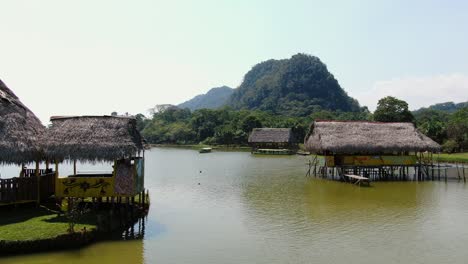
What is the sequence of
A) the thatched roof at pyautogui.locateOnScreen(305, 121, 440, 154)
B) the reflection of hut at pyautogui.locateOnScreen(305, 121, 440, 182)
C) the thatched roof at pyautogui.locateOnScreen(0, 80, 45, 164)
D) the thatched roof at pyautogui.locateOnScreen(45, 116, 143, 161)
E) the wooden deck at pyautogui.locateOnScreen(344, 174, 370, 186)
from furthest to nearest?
the reflection of hut at pyautogui.locateOnScreen(305, 121, 440, 182) → the thatched roof at pyautogui.locateOnScreen(305, 121, 440, 154) → the wooden deck at pyautogui.locateOnScreen(344, 174, 370, 186) → the thatched roof at pyautogui.locateOnScreen(45, 116, 143, 161) → the thatched roof at pyautogui.locateOnScreen(0, 80, 45, 164)

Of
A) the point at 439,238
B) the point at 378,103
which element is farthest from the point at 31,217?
the point at 378,103

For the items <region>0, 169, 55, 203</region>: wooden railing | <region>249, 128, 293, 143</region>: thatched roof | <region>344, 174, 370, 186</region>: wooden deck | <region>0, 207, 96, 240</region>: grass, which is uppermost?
<region>249, 128, 293, 143</region>: thatched roof

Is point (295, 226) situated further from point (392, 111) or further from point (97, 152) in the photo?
point (392, 111)

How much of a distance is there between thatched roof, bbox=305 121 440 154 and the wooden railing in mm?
19726

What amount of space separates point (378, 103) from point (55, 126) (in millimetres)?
61065

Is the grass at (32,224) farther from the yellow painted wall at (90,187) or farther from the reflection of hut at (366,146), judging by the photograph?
the reflection of hut at (366,146)

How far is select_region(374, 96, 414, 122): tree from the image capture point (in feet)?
220

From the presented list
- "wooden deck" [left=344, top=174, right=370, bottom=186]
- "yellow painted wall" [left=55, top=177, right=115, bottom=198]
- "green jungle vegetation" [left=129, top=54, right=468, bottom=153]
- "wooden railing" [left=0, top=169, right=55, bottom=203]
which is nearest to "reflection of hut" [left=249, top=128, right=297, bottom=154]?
"green jungle vegetation" [left=129, top=54, right=468, bottom=153]

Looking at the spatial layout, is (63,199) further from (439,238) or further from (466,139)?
(466,139)

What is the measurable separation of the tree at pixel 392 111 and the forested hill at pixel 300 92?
6317 centimetres

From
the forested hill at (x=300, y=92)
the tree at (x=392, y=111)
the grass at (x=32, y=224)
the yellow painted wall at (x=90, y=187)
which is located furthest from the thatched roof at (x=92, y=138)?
the forested hill at (x=300, y=92)

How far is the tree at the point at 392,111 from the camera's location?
6719cm

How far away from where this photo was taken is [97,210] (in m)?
16.6

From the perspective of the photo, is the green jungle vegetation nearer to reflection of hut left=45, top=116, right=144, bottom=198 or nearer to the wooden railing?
reflection of hut left=45, top=116, right=144, bottom=198
